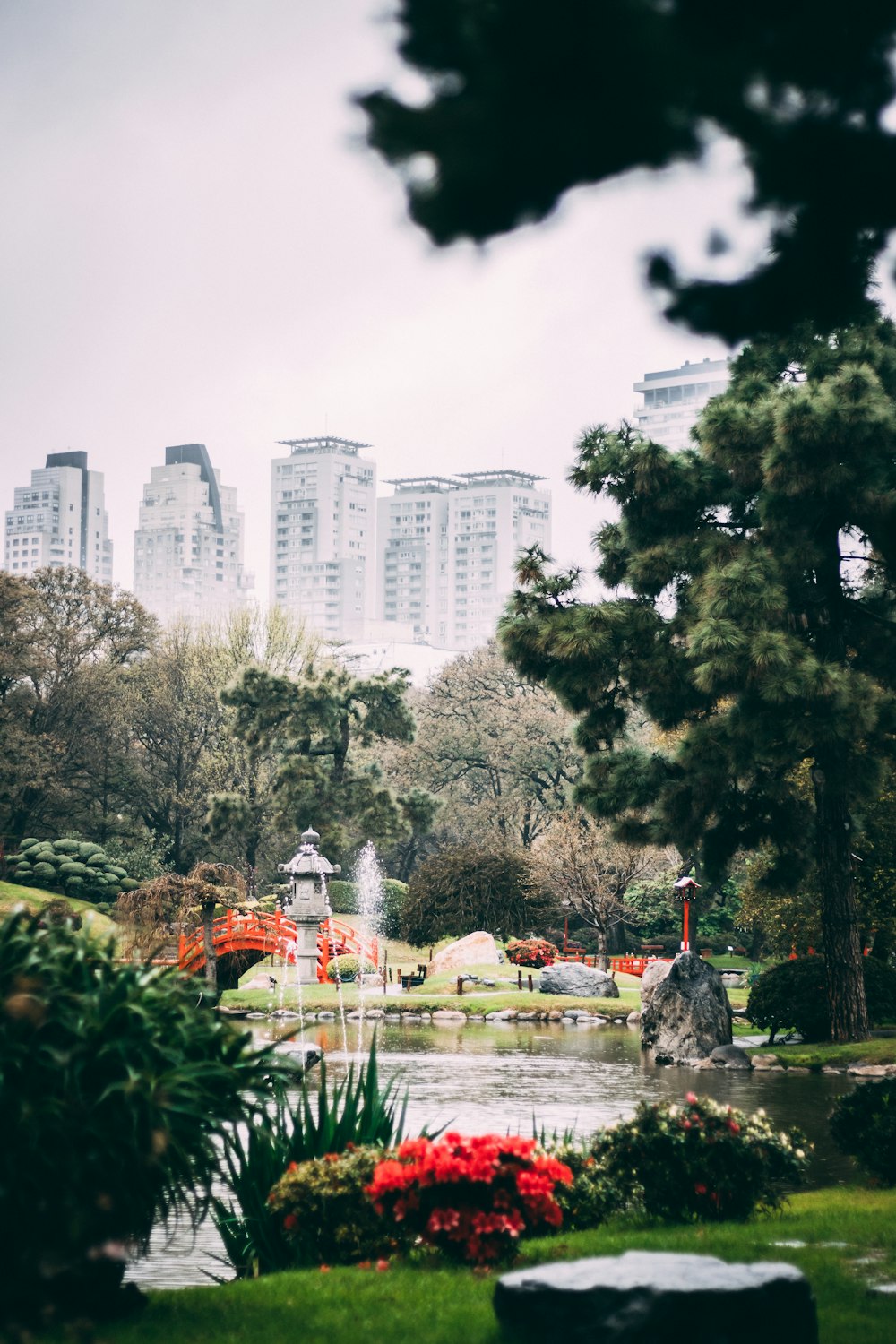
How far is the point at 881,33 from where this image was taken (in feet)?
19.7

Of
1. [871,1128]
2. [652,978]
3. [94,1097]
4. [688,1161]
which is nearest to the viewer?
[94,1097]

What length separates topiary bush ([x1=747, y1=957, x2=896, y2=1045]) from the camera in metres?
22.1

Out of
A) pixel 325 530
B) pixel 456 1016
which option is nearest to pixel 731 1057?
pixel 456 1016

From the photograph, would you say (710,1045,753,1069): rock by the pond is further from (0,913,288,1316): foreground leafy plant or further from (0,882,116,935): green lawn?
(0,882,116,935): green lawn

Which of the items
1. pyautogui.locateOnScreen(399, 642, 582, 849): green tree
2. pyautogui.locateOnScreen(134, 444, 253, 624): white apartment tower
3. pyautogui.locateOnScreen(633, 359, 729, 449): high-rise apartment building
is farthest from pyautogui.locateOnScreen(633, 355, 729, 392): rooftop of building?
pyautogui.locateOnScreen(399, 642, 582, 849): green tree

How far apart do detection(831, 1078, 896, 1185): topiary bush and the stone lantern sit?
72.7ft

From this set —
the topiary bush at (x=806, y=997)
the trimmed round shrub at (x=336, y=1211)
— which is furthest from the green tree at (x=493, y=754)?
the trimmed round shrub at (x=336, y=1211)

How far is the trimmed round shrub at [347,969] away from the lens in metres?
33.2

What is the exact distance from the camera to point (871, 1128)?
10.1 m

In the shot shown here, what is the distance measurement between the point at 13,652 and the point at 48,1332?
149ft

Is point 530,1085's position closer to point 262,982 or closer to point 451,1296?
point 451,1296

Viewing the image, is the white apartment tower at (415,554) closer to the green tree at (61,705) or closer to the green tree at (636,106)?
the green tree at (61,705)

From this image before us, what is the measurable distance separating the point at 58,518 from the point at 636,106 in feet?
597

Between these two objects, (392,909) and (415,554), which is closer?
(392,909)
